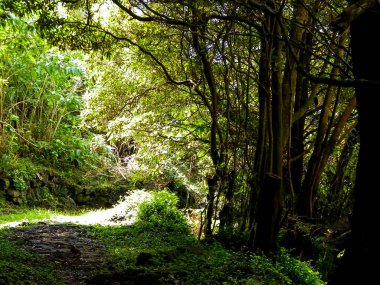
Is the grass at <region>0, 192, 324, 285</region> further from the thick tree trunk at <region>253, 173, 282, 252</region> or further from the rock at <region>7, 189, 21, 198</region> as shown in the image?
the rock at <region>7, 189, 21, 198</region>

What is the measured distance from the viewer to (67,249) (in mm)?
6984

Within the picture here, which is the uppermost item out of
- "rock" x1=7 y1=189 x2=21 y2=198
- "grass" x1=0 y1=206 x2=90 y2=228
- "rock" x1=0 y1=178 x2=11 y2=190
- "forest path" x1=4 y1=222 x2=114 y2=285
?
"rock" x1=0 y1=178 x2=11 y2=190

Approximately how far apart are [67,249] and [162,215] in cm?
447

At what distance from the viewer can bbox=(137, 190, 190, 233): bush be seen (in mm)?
10266

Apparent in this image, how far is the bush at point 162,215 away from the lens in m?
10.3

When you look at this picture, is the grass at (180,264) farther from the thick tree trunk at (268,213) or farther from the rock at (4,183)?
the rock at (4,183)

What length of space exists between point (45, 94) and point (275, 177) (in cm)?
1155

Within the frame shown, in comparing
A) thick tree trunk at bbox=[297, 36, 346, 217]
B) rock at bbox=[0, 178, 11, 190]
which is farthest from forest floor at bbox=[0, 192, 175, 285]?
rock at bbox=[0, 178, 11, 190]

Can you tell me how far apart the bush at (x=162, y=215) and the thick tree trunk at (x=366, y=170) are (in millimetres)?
6915

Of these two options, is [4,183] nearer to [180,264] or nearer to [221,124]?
[221,124]

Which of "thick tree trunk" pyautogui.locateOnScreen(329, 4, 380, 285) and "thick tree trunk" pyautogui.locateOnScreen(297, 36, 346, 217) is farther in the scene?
"thick tree trunk" pyautogui.locateOnScreen(297, 36, 346, 217)

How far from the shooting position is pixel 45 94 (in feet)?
50.9

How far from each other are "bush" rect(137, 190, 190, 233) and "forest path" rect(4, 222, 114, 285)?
190 cm

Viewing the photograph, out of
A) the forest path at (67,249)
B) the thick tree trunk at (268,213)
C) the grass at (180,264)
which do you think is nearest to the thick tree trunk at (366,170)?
the grass at (180,264)
